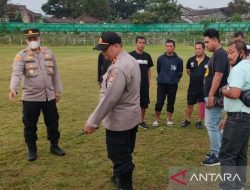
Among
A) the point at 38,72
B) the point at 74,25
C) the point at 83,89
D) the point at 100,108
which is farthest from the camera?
the point at 74,25

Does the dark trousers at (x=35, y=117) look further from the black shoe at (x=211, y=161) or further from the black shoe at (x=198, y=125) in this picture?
the black shoe at (x=198, y=125)

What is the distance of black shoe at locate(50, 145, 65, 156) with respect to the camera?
601 cm

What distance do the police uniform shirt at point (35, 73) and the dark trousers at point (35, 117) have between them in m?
0.10

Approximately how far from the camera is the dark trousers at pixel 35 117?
5676 millimetres

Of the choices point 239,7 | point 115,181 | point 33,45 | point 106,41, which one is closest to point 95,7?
point 239,7

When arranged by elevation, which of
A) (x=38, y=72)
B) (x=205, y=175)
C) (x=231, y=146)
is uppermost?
(x=38, y=72)

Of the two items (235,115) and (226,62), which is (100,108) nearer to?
(235,115)

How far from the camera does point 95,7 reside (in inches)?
3093

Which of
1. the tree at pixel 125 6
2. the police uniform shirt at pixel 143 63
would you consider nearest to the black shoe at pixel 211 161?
the police uniform shirt at pixel 143 63

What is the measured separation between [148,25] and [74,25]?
1037cm

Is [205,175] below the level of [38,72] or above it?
below

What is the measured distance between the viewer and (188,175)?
5203 mm

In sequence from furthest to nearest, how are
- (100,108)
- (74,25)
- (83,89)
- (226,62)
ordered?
(74,25), (83,89), (226,62), (100,108)

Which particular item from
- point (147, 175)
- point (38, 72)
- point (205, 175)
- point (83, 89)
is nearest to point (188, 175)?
point (205, 175)
